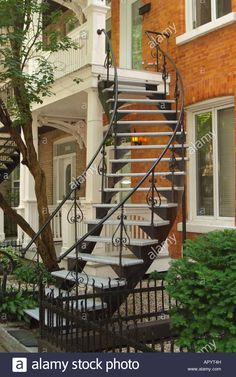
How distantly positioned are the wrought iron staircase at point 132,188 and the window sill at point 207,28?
0.52 meters

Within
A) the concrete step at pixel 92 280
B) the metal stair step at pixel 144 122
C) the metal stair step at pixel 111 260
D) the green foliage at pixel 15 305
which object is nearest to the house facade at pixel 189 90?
the metal stair step at pixel 144 122

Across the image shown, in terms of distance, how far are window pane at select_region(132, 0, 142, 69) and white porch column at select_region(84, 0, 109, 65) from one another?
2473 millimetres

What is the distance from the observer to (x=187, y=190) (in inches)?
355

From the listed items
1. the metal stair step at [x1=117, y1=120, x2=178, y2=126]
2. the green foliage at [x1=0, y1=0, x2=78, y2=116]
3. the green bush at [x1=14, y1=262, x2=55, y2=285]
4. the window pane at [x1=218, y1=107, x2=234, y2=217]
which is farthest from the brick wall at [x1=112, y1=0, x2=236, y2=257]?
the green bush at [x1=14, y1=262, x2=55, y2=285]

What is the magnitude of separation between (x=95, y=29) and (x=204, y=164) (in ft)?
10.4

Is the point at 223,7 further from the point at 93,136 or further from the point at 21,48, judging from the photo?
the point at 21,48

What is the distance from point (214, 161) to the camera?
8.59 m

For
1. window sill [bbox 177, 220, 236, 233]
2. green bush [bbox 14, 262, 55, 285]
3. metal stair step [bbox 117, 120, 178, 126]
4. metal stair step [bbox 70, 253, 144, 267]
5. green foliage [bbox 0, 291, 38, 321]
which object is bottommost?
green foliage [bbox 0, 291, 38, 321]

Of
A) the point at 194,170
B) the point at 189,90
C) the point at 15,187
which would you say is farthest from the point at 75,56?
the point at 15,187

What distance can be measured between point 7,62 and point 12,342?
416 centimetres

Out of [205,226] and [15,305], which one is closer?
[15,305]

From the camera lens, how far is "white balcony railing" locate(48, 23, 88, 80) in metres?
8.83

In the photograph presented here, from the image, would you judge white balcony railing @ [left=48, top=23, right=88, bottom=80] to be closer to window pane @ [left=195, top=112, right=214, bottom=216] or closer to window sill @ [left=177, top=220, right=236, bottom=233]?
window pane @ [left=195, top=112, right=214, bottom=216]

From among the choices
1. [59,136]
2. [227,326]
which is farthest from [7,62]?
[59,136]
